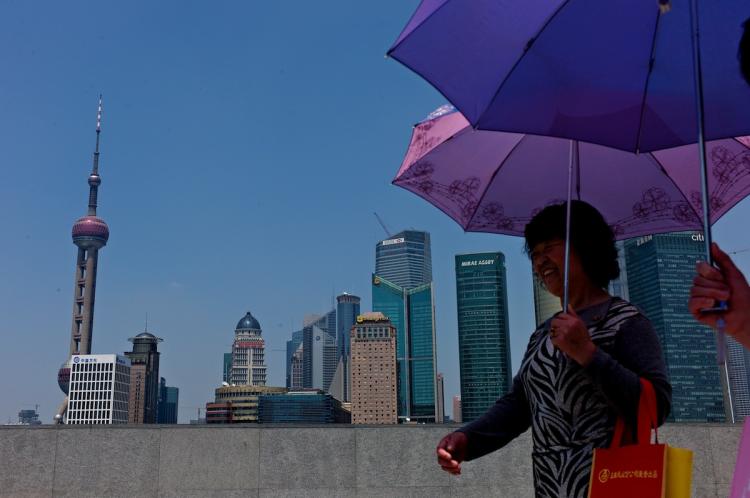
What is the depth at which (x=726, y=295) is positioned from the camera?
1.17m

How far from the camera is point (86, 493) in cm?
593

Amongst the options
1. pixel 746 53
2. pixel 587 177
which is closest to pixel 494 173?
pixel 587 177

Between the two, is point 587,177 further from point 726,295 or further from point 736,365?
point 726,295

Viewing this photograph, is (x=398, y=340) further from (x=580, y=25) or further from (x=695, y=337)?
(x=580, y=25)

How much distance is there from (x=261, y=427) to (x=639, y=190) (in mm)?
3906

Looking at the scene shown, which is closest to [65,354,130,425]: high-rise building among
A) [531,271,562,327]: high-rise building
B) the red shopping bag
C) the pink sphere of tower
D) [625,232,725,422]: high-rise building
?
the pink sphere of tower

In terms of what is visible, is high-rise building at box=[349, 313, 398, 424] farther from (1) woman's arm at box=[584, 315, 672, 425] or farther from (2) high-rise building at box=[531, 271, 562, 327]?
(1) woman's arm at box=[584, 315, 672, 425]

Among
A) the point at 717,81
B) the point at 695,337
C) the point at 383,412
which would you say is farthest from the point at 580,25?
the point at 383,412

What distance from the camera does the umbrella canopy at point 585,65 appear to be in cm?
220

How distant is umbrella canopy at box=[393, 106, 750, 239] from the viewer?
325 centimetres

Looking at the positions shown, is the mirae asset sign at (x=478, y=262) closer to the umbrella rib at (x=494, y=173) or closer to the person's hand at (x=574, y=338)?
the umbrella rib at (x=494, y=173)

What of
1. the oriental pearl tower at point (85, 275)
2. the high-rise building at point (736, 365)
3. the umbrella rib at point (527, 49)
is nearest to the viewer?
the high-rise building at point (736, 365)

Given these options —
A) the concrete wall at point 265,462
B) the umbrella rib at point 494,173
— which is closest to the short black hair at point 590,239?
the umbrella rib at point 494,173

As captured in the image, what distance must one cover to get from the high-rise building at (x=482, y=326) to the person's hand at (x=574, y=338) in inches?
6232
